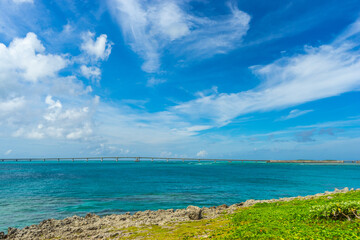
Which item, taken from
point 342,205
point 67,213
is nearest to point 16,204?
point 67,213

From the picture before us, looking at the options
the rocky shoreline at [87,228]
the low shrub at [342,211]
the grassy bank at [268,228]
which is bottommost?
the rocky shoreline at [87,228]

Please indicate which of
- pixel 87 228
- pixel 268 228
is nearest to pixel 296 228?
pixel 268 228

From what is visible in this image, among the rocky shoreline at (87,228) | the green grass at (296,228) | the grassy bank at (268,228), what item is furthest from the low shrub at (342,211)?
the rocky shoreline at (87,228)

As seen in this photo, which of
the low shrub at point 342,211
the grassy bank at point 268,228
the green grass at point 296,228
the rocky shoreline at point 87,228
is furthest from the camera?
the rocky shoreline at point 87,228

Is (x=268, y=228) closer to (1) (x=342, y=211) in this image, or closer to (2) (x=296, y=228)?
(2) (x=296, y=228)

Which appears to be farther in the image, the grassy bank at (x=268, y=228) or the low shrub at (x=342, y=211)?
the low shrub at (x=342, y=211)

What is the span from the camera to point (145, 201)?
3616 cm

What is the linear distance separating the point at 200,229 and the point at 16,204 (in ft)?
111

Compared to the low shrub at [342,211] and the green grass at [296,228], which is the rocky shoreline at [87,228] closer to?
the green grass at [296,228]

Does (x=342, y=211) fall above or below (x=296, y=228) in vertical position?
above

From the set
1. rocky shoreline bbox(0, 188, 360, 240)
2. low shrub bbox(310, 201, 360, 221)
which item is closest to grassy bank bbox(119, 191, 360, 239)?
low shrub bbox(310, 201, 360, 221)

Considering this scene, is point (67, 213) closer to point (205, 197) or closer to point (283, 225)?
point (205, 197)

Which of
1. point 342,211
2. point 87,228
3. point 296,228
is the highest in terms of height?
point 342,211

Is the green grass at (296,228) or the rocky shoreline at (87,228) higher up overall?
the green grass at (296,228)
